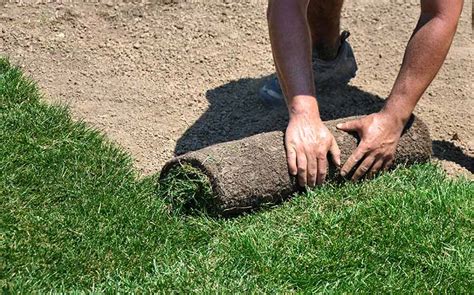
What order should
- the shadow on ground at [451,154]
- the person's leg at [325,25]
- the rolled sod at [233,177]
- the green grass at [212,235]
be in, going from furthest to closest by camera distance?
1. the person's leg at [325,25]
2. the shadow on ground at [451,154]
3. the rolled sod at [233,177]
4. the green grass at [212,235]

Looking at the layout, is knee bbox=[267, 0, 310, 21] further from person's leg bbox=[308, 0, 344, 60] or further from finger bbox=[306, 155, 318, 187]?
person's leg bbox=[308, 0, 344, 60]

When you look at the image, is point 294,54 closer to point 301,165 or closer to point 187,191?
point 301,165

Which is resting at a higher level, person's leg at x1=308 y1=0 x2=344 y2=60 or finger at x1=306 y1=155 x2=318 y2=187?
person's leg at x1=308 y1=0 x2=344 y2=60

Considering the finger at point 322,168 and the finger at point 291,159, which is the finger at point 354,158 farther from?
the finger at point 291,159

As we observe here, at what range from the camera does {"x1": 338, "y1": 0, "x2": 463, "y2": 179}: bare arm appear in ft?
12.7

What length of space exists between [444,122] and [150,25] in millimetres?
2057

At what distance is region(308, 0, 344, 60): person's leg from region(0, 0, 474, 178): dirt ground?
0.86 ft

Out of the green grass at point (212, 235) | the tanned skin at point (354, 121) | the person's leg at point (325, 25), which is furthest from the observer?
the person's leg at point (325, 25)

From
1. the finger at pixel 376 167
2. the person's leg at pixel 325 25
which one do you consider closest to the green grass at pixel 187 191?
the finger at pixel 376 167

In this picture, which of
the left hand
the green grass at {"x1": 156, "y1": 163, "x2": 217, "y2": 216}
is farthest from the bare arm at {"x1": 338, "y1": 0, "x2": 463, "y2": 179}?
the green grass at {"x1": 156, "y1": 163, "x2": 217, "y2": 216}

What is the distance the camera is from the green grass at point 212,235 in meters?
3.39

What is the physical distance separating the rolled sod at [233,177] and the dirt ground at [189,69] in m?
0.54

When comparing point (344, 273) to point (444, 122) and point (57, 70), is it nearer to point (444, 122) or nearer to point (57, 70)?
point (444, 122)

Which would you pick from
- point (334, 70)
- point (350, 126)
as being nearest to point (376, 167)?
point (350, 126)
